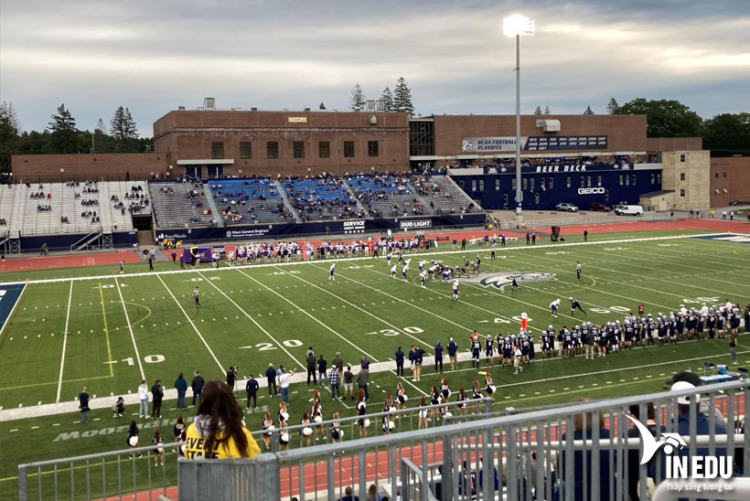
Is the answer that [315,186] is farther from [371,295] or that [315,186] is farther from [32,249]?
[371,295]

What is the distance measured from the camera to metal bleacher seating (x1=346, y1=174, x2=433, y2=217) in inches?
2539

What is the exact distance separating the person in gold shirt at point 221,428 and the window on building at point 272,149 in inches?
2711

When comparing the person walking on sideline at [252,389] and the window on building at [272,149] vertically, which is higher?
the window on building at [272,149]

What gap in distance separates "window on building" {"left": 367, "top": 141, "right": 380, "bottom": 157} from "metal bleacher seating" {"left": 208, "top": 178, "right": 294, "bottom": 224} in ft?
42.9

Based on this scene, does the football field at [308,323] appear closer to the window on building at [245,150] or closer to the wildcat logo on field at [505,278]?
the wildcat logo on field at [505,278]

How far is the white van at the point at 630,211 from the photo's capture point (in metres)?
72.8

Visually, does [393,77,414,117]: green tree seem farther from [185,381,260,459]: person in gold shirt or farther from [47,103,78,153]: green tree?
[185,381,260,459]: person in gold shirt

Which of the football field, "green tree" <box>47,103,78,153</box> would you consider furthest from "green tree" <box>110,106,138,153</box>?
the football field

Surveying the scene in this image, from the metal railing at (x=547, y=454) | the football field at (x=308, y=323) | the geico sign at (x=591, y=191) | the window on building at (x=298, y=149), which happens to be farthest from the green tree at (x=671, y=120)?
the metal railing at (x=547, y=454)

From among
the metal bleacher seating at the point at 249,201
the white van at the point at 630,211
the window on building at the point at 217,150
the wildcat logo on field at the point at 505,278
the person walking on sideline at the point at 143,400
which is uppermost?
the window on building at the point at 217,150

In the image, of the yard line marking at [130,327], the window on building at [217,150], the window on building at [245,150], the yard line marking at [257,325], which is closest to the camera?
the yard line marking at [130,327]

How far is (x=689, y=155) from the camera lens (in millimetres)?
79125

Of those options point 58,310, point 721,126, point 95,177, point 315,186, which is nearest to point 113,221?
point 95,177

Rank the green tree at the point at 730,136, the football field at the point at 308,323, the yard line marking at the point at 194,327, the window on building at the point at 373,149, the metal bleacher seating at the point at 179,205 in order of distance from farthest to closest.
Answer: the green tree at the point at 730,136, the window on building at the point at 373,149, the metal bleacher seating at the point at 179,205, the yard line marking at the point at 194,327, the football field at the point at 308,323
